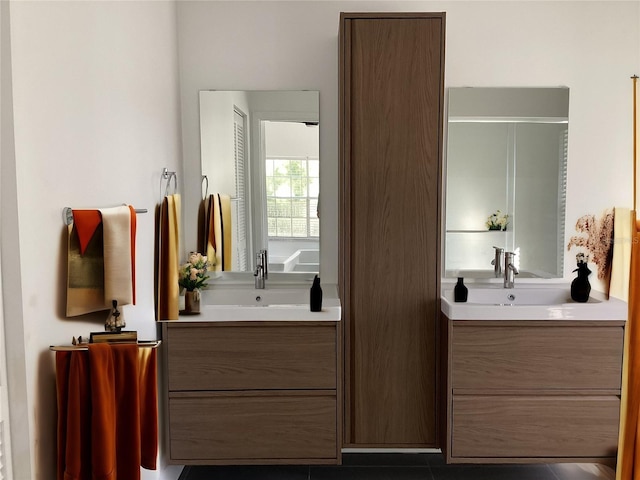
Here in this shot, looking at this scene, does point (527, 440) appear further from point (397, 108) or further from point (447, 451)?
point (397, 108)

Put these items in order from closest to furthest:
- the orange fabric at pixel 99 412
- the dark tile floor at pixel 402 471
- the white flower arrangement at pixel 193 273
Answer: the orange fabric at pixel 99 412
the white flower arrangement at pixel 193 273
the dark tile floor at pixel 402 471

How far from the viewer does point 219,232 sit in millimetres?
3117

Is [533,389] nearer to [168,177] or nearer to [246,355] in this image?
[246,355]

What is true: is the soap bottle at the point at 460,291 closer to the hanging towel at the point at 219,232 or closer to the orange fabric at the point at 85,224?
the hanging towel at the point at 219,232

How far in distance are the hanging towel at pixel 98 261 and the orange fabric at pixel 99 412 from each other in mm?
175

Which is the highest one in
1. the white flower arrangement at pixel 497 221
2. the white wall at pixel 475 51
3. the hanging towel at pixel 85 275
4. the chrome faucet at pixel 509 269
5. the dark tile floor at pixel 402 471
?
the white wall at pixel 475 51

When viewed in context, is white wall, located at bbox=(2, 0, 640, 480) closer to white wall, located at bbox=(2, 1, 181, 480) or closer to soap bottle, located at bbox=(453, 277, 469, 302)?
white wall, located at bbox=(2, 1, 181, 480)

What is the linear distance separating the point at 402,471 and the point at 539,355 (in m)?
0.97

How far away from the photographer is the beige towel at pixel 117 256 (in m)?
1.81

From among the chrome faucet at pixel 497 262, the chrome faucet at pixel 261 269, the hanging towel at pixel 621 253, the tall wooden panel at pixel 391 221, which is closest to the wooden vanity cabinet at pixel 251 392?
the tall wooden panel at pixel 391 221

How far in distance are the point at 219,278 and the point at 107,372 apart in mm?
1475

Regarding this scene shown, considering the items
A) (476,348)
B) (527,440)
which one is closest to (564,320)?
(476,348)

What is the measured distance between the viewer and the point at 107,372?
1687 millimetres

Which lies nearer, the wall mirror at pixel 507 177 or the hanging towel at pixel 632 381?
the hanging towel at pixel 632 381
